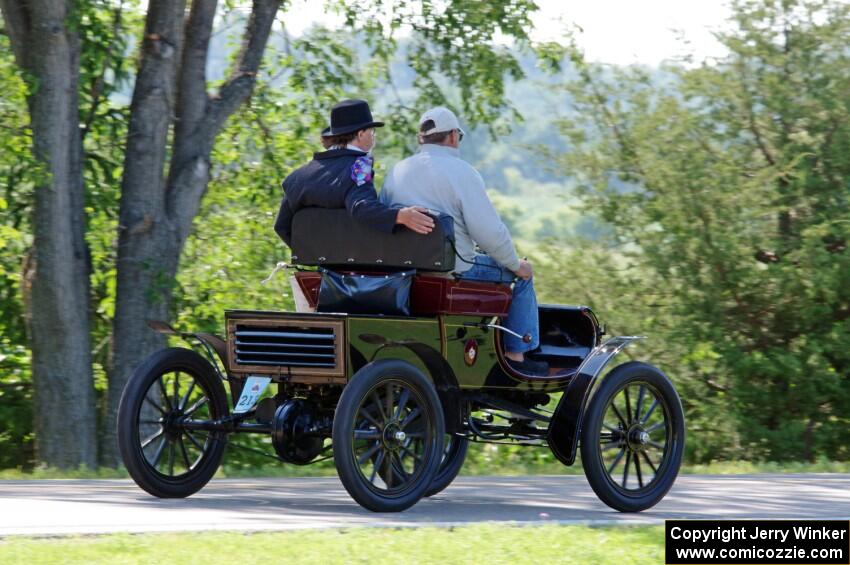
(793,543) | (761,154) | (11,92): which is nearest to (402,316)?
(793,543)

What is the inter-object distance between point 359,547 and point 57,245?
736 cm

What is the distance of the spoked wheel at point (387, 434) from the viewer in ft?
24.4

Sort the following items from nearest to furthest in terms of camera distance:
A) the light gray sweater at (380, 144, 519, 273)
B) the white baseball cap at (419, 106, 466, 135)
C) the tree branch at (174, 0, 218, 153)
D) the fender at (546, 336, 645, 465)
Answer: the fender at (546, 336, 645, 465) → the light gray sweater at (380, 144, 519, 273) → the white baseball cap at (419, 106, 466, 135) → the tree branch at (174, 0, 218, 153)

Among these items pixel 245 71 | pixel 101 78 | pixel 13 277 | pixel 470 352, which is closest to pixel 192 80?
pixel 245 71

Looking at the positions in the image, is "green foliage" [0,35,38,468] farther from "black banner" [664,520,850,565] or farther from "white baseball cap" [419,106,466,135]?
"black banner" [664,520,850,565]

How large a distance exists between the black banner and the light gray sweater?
1.84 metres

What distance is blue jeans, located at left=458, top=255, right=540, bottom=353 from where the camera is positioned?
848 centimetres

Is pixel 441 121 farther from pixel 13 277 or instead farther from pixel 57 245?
pixel 13 277

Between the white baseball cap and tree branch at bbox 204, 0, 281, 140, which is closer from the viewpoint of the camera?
the white baseball cap

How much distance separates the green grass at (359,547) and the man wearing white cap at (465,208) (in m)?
1.73

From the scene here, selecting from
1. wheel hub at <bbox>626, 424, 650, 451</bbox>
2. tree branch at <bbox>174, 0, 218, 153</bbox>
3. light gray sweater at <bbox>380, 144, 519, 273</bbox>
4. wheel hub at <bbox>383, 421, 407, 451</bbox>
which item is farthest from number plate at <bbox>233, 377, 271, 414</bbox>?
tree branch at <bbox>174, 0, 218, 153</bbox>

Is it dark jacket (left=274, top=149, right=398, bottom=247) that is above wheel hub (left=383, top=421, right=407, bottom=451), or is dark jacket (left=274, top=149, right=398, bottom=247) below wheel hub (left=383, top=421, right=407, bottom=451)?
above

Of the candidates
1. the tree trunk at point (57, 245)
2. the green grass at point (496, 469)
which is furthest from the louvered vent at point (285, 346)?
the tree trunk at point (57, 245)

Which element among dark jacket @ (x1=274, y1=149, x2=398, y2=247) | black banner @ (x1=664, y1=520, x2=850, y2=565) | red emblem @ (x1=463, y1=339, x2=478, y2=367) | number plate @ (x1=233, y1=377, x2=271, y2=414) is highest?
dark jacket @ (x1=274, y1=149, x2=398, y2=247)
